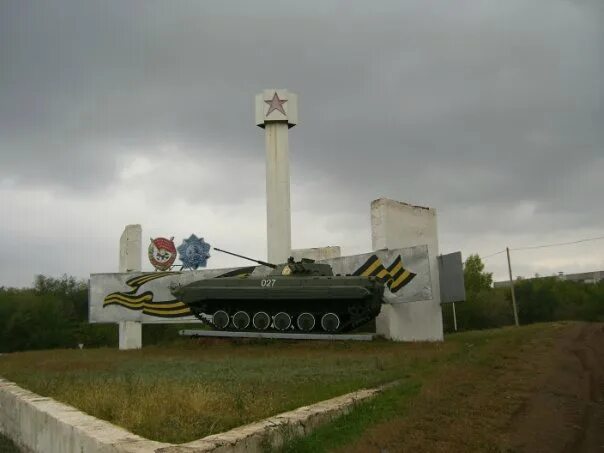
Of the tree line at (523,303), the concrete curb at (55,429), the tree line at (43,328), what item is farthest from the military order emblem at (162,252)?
the tree line at (523,303)

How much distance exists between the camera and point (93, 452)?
5559 millimetres

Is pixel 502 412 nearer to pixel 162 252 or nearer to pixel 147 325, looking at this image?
pixel 162 252

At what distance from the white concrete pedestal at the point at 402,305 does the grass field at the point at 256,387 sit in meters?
5.69

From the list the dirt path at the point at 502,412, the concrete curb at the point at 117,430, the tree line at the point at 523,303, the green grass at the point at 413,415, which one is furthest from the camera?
the tree line at the point at 523,303

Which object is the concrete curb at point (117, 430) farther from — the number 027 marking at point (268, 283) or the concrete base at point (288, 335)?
the number 027 marking at point (268, 283)

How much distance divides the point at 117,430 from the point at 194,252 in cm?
2408

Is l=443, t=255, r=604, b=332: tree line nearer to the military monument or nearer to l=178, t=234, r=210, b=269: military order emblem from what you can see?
l=178, t=234, r=210, b=269: military order emblem

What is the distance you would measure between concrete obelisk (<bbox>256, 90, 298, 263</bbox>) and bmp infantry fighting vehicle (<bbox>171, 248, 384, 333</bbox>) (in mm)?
2629

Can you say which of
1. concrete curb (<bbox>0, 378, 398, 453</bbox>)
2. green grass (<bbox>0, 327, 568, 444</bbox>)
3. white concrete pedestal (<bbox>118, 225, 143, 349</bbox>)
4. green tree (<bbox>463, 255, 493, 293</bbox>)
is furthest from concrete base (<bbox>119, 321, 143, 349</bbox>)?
green tree (<bbox>463, 255, 493, 293</bbox>)

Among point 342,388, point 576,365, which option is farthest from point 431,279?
point 342,388

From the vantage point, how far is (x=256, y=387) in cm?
913

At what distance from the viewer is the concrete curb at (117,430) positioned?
17.6ft

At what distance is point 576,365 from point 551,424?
17.0ft

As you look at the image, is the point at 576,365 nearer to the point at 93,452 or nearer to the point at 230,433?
the point at 230,433
